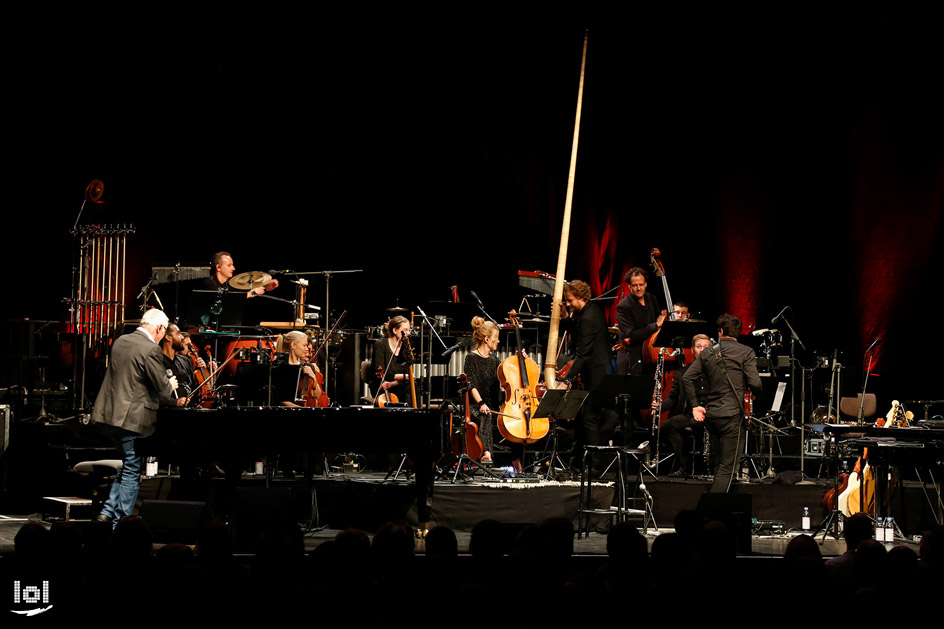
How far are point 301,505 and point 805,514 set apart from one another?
4673mm

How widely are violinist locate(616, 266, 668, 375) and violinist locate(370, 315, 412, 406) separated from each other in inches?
95.1

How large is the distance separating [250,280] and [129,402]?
4.22 meters

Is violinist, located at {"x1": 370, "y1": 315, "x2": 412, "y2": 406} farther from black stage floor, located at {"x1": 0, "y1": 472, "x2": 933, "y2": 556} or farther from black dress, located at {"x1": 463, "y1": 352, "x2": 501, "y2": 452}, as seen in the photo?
black stage floor, located at {"x1": 0, "y1": 472, "x2": 933, "y2": 556}

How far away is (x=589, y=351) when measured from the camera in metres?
9.97

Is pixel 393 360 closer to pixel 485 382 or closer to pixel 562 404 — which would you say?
pixel 485 382

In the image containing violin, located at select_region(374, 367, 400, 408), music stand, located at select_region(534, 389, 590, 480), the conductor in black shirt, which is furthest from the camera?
violin, located at select_region(374, 367, 400, 408)

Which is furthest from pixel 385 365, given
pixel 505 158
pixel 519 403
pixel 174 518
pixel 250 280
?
pixel 505 158

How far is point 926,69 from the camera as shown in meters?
11.8

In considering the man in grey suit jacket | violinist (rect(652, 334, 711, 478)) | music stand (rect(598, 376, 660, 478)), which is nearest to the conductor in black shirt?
music stand (rect(598, 376, 660, 478))

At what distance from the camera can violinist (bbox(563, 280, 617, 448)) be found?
9.91 metres

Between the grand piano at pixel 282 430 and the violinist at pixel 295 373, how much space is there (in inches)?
79.0

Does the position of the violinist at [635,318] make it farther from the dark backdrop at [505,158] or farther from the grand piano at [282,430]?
the grand piano at [282,430]

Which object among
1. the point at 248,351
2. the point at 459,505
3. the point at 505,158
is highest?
the point at 505,158

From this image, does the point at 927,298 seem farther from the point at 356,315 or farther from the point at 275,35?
the point at 275,35
